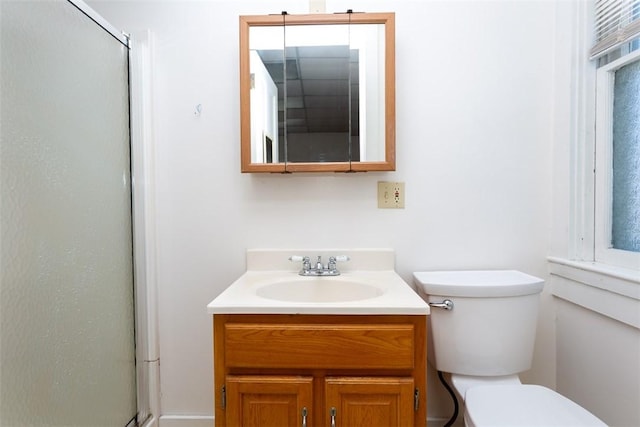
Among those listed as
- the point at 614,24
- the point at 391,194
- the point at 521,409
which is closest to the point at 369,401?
the point at 521,409

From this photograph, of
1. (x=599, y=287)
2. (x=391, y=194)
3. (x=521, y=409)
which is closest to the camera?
(x=521, y=409)

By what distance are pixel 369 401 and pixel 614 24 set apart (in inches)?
57.7

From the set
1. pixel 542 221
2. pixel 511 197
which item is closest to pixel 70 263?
pixel 511 197

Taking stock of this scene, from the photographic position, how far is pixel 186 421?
1401 mm

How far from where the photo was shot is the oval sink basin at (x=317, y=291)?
1239mm

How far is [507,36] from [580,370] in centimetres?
129

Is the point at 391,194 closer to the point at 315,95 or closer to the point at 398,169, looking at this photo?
the point at 398,169

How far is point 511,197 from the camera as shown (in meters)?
1.37

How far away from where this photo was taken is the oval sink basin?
4.07ft

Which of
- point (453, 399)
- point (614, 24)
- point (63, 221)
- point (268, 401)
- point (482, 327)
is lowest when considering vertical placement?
point (453, 399)

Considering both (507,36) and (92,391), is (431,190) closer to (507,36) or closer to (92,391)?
(507,36)

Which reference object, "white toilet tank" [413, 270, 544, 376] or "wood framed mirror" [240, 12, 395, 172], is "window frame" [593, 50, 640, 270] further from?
"wood framed mirror" [240, 12, 395, 172]

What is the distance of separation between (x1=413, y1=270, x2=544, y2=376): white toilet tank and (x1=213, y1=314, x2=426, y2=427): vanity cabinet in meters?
0.26

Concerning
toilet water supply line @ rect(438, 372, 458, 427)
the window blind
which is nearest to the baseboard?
toilet water supply line @ rect(438, 372, 458, 427)
